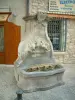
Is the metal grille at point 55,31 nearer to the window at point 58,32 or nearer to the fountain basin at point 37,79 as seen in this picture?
the window at point 58,32

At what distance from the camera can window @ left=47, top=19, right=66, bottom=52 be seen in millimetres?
10734

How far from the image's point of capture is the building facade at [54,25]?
10414 mm

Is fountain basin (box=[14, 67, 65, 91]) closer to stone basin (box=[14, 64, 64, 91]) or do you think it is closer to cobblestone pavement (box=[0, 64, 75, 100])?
stone basin (box=[14, 64, 64, 91])

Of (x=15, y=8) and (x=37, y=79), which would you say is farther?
(x=15, y=8)

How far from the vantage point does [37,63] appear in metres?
6.86

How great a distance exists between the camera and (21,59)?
671 cm

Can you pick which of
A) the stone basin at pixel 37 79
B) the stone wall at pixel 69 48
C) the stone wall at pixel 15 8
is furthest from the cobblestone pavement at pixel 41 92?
the stone wall at pixel 15 8

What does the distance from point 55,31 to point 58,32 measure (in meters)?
0.19

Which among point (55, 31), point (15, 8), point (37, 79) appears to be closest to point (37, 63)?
point (37, 79)

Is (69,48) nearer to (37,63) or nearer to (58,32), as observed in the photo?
(58,32)

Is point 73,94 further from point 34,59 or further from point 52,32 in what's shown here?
point 52,32

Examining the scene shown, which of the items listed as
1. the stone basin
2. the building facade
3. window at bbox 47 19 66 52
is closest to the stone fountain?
the stone basin

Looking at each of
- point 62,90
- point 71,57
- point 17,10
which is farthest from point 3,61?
point 62,90

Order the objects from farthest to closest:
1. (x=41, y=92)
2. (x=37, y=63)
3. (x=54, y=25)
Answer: (x=54, y=25) → (x=37, y=63) → (x=41, y=92)
